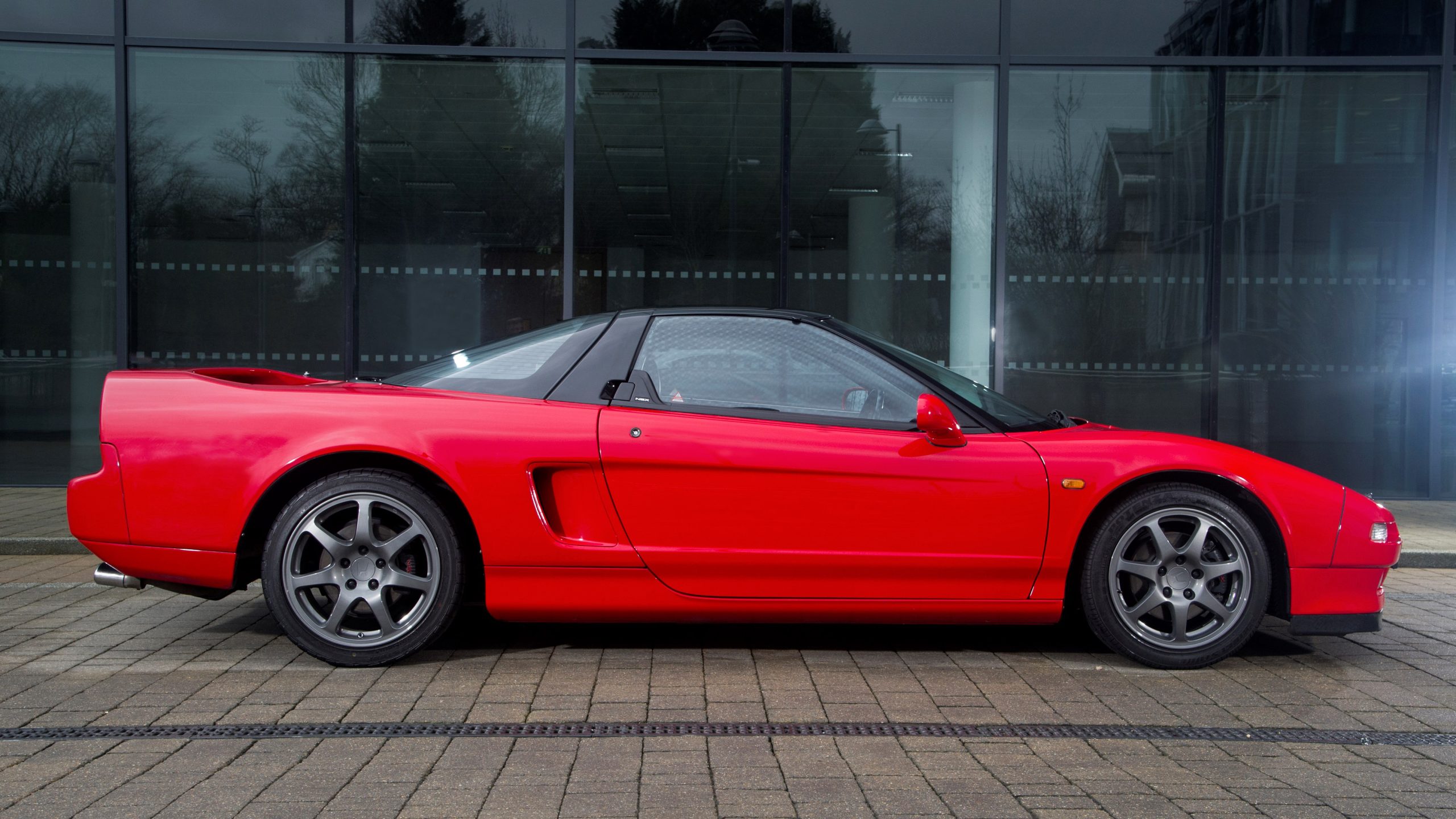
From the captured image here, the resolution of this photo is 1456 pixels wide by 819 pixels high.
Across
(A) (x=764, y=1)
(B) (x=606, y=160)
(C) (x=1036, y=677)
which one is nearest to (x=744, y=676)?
(C) (x=1036, y=677)

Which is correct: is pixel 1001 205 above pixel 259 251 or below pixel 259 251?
above

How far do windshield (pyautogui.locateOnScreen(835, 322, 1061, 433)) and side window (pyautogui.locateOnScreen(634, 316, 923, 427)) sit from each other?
9cm

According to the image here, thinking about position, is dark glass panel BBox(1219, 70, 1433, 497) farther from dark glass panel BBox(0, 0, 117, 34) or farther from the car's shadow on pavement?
dark glass panel BBox(0, 0, 117, 34)

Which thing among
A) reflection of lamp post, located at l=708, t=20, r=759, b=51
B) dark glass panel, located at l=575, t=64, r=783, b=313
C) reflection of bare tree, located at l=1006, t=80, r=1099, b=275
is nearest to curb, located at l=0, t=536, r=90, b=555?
dark glass panel, located at l=575, t=64, r=783, b=313

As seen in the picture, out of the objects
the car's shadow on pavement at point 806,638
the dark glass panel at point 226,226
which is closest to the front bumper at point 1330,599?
the car's shadow on pavement at point 806,638

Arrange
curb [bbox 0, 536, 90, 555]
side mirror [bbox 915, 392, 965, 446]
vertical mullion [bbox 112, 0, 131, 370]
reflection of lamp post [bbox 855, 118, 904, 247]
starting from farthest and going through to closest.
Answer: reflection of lamp post [bbox 855, 118, 904, 247] < vertical mullion [bbox 112, 0, 131, 370] < curb [bbox 0, 536, 90, 555] < side mirror [bbox 915, 392, 965, 446]

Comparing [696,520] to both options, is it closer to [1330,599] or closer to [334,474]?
[334,474]

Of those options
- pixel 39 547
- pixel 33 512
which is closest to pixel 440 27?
pixel 33 512

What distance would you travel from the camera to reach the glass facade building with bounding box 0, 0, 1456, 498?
30.0 feet

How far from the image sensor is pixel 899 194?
926 cm

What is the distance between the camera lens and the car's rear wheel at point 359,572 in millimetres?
3881

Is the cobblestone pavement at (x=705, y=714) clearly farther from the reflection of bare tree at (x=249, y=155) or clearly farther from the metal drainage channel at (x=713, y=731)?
the reflection of bare tree at (x=249, y=155)

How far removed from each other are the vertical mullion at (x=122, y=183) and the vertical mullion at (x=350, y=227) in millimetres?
1779

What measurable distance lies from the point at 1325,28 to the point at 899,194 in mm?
3947
